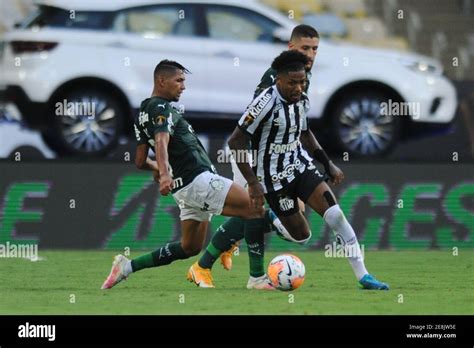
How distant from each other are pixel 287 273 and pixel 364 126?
5.85 metres

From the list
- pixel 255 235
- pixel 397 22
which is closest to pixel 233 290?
pixel 255 235

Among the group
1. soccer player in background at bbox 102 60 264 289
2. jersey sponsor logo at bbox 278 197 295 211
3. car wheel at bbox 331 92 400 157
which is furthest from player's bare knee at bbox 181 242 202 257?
car wheel at bbox 331 92 400 157

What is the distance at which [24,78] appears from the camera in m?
15.8

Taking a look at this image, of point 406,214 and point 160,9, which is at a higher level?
point 160,9

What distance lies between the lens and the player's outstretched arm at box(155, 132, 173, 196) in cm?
991

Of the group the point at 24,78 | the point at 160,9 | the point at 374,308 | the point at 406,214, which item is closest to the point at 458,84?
the point at 406,214

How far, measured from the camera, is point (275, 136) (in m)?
10.5

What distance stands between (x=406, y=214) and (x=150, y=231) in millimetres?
2652

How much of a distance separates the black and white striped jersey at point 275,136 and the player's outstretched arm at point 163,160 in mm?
554

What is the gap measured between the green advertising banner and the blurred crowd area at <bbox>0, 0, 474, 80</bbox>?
71.0 inches

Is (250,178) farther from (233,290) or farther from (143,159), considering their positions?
(233,290)

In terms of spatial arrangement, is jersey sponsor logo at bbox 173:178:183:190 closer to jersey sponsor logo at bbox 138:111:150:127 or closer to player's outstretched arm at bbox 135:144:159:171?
player's outstretched arm at bbox 135:144:159:171

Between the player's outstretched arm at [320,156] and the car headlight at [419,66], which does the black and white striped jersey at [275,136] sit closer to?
the player's outstretched arm at [320,156]
